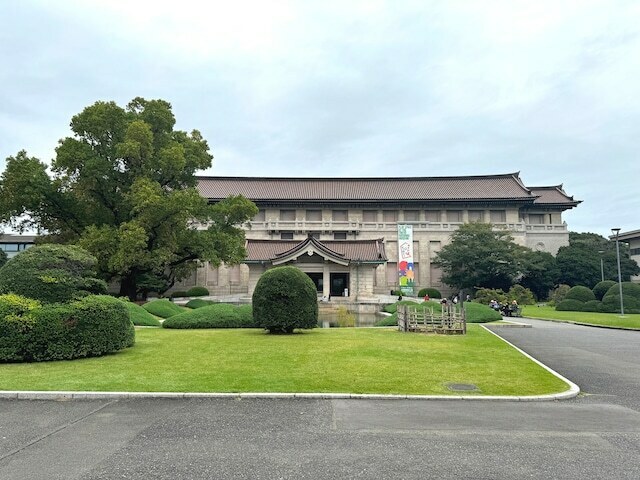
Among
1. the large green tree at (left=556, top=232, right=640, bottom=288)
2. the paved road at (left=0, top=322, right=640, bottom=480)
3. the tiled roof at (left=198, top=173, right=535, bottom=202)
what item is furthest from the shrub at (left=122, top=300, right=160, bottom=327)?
the large green tree at (left=556, top=232, right=640, bottom=288)

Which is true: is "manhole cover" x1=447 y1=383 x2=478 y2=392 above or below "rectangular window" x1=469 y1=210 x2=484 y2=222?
below

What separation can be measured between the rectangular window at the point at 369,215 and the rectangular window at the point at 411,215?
12.7 ft

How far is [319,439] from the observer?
5711 mm

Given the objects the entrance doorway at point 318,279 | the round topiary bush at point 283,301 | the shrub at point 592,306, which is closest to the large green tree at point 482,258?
the shrub at point 592,306

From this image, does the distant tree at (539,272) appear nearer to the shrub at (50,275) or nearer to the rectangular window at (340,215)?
the rectangular window at (340,215)

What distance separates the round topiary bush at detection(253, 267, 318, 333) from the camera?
1623cm

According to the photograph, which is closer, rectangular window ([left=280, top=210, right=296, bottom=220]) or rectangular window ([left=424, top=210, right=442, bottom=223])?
rectangular window ([left=424, top=210, right=442, bottom=223])

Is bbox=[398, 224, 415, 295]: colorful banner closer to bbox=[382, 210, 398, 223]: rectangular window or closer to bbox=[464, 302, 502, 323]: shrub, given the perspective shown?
bbox=[382, 210, 398, 223]: rectangular window

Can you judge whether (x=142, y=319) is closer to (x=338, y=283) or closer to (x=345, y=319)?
(x=345, y=319)

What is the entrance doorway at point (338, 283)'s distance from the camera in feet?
137

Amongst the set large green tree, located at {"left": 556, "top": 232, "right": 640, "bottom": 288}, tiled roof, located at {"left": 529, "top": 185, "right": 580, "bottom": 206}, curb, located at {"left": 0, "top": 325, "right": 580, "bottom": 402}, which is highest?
tiled roof, located at {"left": 529, "top": 185, "right": 580, "bottom": 206}

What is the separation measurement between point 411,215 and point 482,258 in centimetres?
1338

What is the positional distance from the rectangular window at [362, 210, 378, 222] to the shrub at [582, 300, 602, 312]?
27.8m

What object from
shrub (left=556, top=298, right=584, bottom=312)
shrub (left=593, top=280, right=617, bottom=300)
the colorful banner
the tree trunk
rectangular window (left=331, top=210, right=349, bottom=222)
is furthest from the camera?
rectangular window (left=331, top=210, right=349, bottom=222)
